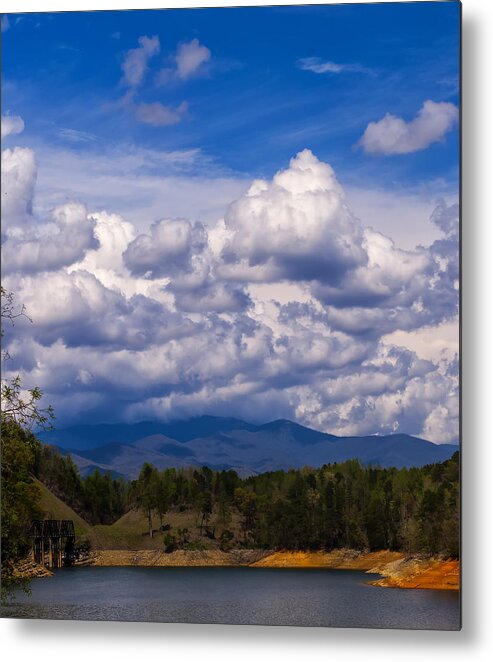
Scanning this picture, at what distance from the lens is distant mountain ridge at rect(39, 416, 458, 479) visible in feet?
26.3

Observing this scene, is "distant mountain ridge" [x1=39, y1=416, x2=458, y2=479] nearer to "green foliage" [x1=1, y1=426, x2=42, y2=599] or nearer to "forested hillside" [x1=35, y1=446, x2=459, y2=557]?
"forested hillside" [x1=35, y1=446, x2=459, y2=557]

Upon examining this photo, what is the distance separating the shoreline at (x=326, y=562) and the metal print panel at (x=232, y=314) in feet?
0.05

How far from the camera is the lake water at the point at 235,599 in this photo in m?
7.89

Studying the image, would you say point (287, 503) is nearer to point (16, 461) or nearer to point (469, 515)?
point (469, 515)

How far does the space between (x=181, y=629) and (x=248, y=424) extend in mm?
1472

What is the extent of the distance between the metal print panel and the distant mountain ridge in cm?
2

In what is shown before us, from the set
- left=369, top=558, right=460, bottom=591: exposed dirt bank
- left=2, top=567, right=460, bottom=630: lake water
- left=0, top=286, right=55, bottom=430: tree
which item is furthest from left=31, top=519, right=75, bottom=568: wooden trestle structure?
left=369, top=558, right=460, bottom=591: exposed dirt bank

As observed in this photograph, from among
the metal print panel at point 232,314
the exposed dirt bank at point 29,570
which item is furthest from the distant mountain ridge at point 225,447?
the exposed dirt bank at point 29,570

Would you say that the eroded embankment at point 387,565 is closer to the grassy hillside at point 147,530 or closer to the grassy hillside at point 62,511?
the grassy hillside at point 147,530

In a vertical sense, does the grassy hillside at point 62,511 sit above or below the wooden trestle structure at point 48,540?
above

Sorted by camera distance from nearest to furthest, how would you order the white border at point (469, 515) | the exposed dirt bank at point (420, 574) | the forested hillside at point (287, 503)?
the white border at point (469, 515)
the exposed dirt bank at point (420, 574)
the forested hillside at point (287, 503)

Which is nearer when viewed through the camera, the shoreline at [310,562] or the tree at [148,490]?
the shoreline at [310,562]

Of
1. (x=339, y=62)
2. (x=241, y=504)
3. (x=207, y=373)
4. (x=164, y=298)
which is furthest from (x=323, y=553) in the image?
(x=339, y=62)

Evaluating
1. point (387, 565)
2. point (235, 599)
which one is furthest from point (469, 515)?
point (235, 599)
